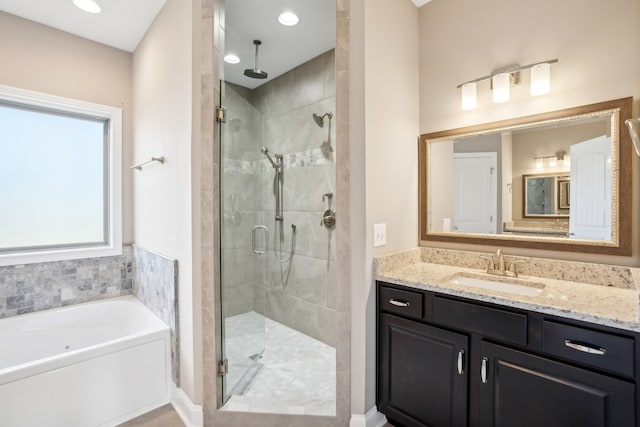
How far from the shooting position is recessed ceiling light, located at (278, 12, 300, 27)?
7.05 ft

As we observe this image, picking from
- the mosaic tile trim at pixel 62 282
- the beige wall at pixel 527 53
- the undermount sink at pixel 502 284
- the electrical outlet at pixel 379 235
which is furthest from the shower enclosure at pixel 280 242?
the mosaic tile trim at pixel 62 282

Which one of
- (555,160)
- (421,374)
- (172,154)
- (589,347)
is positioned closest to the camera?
(589,347)

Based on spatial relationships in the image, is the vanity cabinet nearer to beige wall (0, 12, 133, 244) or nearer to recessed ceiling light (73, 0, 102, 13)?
beige wall (0, 12, 133, 244)

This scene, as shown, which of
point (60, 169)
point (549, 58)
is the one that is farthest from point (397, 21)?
point (60, 169)

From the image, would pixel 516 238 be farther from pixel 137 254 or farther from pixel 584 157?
pixel 137 254

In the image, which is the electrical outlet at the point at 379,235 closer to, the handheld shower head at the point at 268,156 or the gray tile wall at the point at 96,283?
the handheld shower head at the point at 268,156

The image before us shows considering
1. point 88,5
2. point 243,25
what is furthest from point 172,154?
point 88,5

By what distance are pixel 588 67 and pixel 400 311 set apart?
5.44ft

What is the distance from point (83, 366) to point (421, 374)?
2.00m

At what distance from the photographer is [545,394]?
1.20 metres

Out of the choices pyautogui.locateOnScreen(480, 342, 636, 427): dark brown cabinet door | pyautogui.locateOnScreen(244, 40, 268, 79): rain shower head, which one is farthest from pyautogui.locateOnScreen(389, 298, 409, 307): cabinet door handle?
pyautogui.locateOnScreen(244, 40, 268, 79): rain shower head

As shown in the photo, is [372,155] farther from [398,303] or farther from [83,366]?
[83,366]

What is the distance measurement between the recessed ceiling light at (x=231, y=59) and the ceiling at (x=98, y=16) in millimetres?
→ 699

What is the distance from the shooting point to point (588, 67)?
5.07 ft
